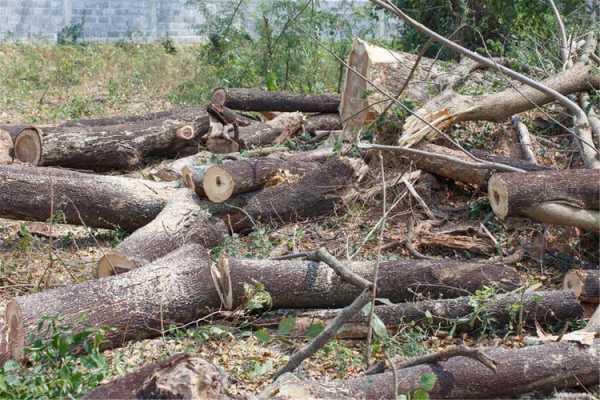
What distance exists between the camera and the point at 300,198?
22.2ft

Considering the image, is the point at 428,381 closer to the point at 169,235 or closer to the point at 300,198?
the point at 169,235

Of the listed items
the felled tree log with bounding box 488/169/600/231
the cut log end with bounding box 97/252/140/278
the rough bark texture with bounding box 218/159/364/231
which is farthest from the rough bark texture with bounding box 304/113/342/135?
the cut log end with bounding box 97/252/140/278

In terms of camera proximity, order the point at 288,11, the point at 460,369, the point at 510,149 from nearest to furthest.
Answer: the point at 460,369 → the point at 510,149 → the point at 288,11

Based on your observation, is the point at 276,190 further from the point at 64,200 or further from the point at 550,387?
the point at 550,387

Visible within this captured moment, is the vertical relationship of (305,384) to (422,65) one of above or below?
below

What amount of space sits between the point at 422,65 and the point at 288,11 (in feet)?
12.0

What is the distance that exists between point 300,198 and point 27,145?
2.92m

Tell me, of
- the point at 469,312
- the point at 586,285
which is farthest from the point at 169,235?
the point at 586,285

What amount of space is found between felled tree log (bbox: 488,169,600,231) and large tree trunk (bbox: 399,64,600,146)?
1276 millimetres

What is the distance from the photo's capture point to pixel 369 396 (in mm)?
3664

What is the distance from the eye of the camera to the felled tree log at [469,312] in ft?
16.0

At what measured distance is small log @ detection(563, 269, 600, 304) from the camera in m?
5.09

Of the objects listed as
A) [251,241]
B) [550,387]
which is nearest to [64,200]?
[251,241]

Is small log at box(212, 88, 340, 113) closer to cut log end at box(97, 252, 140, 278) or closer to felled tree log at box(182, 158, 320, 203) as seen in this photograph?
felled tree log at box(182, 158, 320, 203)
